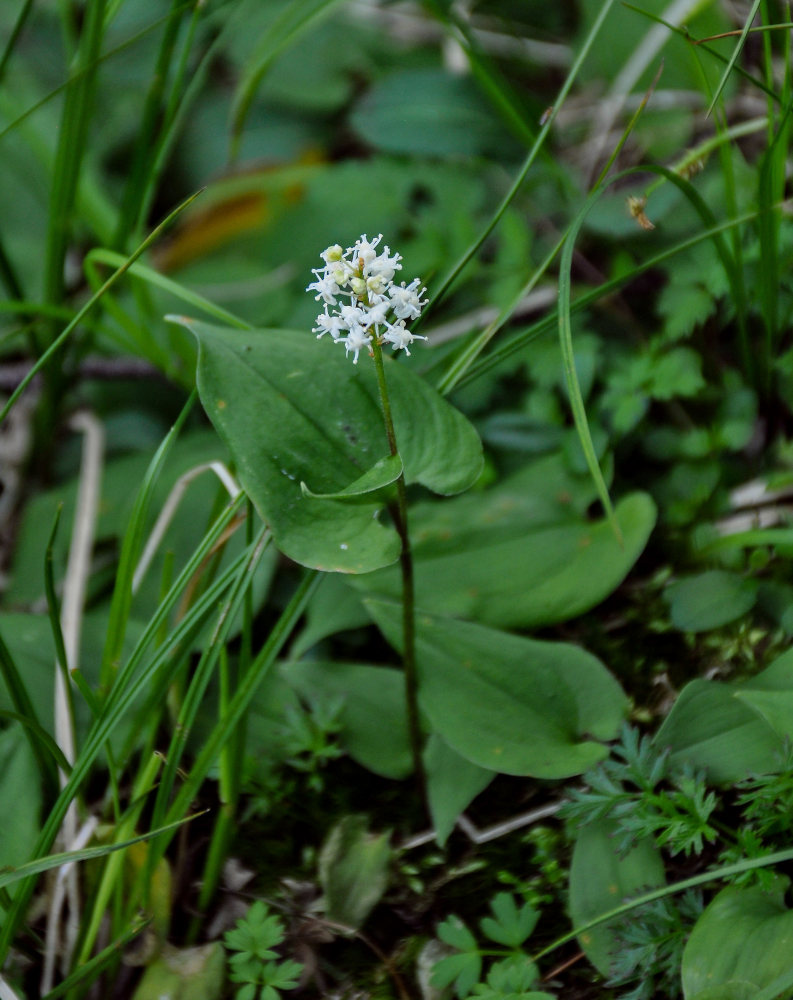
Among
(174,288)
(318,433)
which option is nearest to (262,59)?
(174,288)

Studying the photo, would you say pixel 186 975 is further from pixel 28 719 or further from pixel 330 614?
pixel 330 614

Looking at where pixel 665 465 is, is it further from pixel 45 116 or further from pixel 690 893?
pixel 45 116

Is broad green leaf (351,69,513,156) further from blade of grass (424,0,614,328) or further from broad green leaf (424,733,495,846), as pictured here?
broad green leaf (424,733,495,846)

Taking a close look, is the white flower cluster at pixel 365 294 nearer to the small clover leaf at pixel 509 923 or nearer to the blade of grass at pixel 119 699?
the blade of grass at pixel 119 699

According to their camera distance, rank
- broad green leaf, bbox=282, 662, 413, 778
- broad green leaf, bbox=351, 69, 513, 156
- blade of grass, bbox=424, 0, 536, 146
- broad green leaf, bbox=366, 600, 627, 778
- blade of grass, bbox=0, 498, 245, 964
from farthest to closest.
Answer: broad green leaf, bbox=351, 69, 513, 156, blade of grass, bbox=424, 0, 536, 146, broad green leaf, bbox=282, 662, 413, 778, broad green leaf, bbox=366, 600, 627, 778, blade of grass, bbox=0, 498, 245, 964

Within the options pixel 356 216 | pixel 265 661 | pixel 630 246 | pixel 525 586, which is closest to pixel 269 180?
pixel 356 216

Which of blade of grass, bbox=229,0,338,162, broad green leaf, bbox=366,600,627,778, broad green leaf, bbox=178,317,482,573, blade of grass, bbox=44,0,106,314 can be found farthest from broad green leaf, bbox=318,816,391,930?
blade of grass, bbox=229,0,338,162
